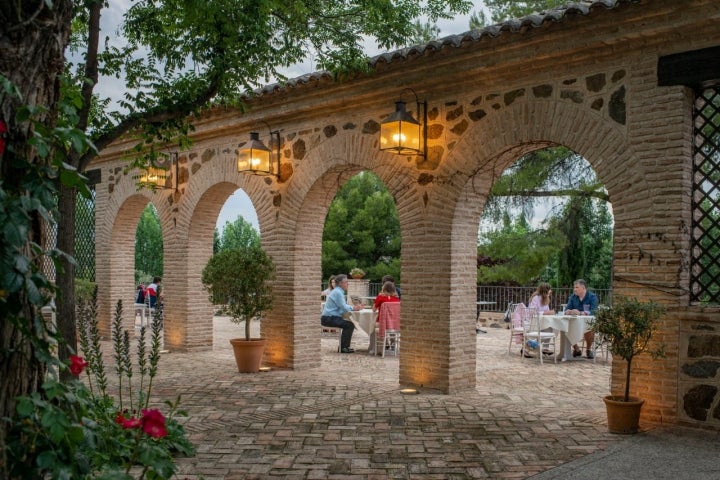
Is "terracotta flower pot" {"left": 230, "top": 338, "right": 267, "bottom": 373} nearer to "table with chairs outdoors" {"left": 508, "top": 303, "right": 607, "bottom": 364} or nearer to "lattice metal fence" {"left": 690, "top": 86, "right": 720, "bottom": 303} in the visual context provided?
"table with chairs outdoors" {"left": 508, "top": 303, "right": 607, "bottom": 364}

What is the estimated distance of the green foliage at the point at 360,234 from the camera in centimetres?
2366

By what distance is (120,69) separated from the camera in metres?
6.59

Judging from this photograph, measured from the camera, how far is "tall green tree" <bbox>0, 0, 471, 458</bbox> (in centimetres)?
192

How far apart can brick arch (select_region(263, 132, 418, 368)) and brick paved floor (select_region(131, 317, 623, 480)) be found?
429mm

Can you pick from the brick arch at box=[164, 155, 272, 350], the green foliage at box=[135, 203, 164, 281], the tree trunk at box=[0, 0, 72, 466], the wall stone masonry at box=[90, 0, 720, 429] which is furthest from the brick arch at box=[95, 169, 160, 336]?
the green foliage at box=[135, 203, 164, 281]

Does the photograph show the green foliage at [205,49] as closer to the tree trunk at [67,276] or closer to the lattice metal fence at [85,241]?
the tree trunk at [67,276]

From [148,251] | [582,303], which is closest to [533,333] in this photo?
[582,303]

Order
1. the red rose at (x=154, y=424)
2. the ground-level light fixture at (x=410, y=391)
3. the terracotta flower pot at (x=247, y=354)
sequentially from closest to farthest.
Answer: the red rose at (x=154, y=424)
the ground-level light fixture at (x=410, y=391)
the terracotta flower pot at (x=247, y=354)

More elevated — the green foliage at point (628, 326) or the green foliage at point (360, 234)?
the green foliage at point (360, 234)

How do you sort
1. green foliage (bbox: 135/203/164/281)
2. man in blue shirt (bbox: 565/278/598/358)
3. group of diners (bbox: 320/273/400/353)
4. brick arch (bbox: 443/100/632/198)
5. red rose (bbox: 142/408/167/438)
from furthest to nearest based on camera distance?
1. green foliage (bbox: 135/203/164/281)
2. group of diners (bbox: 320/273/400/353)
3. man in blue shirt (bbox: 565/278/598/358)
4. brick arch (bbox: 443/100/632/198)
5. red rose (bbox: 142/408/167/438)

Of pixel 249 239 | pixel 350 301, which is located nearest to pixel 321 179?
pixel 350 301

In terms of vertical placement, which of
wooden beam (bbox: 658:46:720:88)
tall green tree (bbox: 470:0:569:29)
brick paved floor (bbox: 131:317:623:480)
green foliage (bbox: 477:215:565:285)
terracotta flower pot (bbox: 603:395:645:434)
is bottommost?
brick paved floor (bbox: 131:317:623:480)

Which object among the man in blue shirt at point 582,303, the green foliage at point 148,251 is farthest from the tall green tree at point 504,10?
the green foliage at point 148,251

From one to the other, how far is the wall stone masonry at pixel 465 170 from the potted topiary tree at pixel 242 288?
0.56 metres
